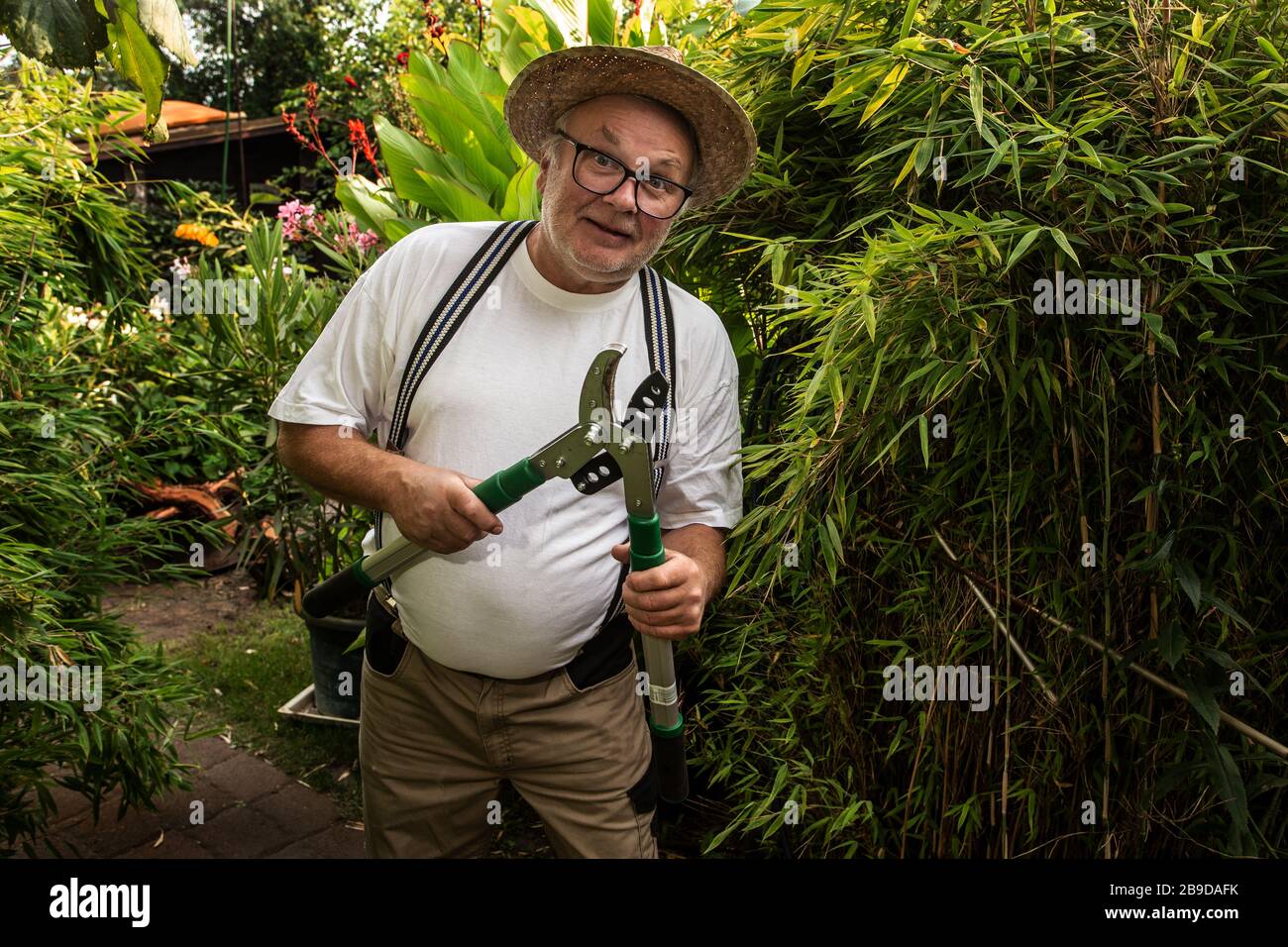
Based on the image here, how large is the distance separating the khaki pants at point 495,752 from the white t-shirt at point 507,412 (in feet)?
0.22

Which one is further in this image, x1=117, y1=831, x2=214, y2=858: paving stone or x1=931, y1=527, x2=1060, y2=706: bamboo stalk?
x1=117, y1=831, x2=214, y2=858: paving stone

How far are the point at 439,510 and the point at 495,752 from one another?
548 mm

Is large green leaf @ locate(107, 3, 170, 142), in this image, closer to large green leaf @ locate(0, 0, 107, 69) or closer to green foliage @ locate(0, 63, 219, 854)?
large green leaf @ locate(0, 0, 107, 69)

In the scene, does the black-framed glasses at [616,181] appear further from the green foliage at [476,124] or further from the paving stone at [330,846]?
the paving stone at [330,846]

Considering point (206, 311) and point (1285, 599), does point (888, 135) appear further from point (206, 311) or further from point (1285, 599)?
point (206, 311)

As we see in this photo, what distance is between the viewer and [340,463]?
1.66 m

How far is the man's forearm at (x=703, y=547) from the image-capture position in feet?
5.72

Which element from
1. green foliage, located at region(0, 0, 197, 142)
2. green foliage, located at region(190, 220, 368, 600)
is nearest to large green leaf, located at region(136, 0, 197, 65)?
green foliage, located at region(0, 0, 197, 142)

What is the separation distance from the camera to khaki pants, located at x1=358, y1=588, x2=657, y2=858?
1791 millimetres

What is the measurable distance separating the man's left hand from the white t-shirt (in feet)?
0.68

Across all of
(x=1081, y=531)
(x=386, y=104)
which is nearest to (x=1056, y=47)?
(x=1081, y=531)

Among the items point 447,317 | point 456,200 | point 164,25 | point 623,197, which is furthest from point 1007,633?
point 456,200

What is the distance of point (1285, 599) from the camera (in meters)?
1.57

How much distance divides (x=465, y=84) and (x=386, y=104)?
19.8 feet
